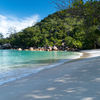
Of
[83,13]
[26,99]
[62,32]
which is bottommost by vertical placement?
[26,99]

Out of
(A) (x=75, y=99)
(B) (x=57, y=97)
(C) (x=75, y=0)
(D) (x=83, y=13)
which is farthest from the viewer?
(D) (x=83, y=13)

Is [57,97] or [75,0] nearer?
[57,97]

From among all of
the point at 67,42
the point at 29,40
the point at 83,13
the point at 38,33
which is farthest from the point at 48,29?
the point at 83,13

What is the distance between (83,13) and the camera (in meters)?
3.92

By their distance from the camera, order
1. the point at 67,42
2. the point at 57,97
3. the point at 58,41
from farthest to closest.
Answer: the point at 58,41, the point at 67,42, the point at 57,97

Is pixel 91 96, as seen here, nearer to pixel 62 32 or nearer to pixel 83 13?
pixel 83 13

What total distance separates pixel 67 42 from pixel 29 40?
1754cm


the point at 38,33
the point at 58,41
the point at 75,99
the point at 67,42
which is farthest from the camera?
the point at 38,33

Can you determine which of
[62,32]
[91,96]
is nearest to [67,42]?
[62,32]

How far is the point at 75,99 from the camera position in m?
1.65

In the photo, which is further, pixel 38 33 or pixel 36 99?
pixel 38 33

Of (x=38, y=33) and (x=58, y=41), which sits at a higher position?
(x=38, y=33)

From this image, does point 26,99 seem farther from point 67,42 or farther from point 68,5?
point 67,42

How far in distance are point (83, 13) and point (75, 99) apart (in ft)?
10.6
